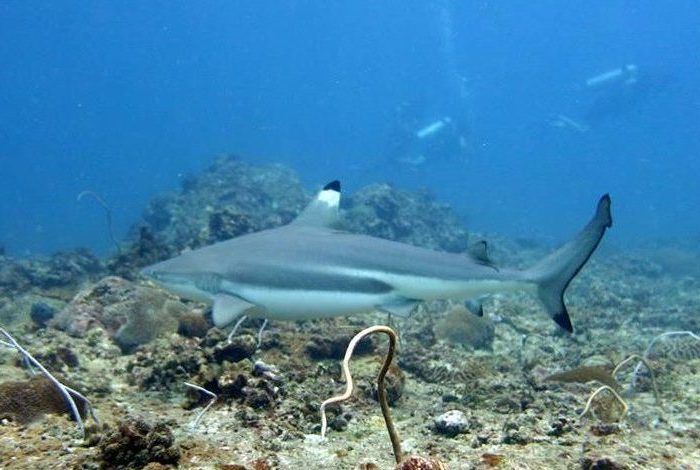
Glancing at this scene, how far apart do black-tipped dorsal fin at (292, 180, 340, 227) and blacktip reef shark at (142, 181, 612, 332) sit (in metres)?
0.66

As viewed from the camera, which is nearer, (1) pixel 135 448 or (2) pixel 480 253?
(1) pixel 135 448

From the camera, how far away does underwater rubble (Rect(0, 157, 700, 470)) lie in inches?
134

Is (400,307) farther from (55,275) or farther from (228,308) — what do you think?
(55,275)

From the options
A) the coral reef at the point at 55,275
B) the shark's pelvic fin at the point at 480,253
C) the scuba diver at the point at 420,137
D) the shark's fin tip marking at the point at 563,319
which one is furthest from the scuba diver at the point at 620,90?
the shark's fin tip marking at the point at 563,319

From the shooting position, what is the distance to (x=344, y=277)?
6.48 metres

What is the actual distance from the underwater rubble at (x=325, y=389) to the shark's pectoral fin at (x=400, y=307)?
2.26 feet

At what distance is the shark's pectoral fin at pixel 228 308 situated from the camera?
18.7 ft

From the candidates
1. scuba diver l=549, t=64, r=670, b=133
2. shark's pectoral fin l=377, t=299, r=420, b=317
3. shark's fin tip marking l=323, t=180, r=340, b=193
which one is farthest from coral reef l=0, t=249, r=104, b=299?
scuba diver l=549, t=64, r=670, b=133

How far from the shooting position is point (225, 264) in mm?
6477

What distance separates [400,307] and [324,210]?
70.8 inches

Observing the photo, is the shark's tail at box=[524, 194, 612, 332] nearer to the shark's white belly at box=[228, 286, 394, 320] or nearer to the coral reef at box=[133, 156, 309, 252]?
the shark's white belly at box=[228, 286, 394, 320]

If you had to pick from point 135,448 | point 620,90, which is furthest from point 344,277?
point 620,90

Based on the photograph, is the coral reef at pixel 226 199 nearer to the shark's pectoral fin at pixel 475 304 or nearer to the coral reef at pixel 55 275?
the coral reef at pixel 55 275

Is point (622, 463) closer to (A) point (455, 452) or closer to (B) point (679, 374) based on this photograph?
(A) point (455, 452)
